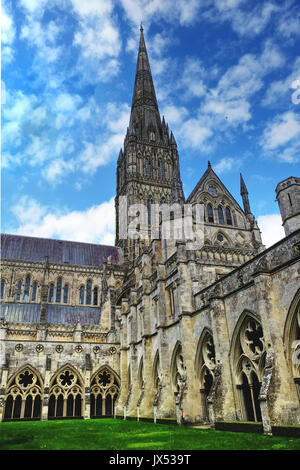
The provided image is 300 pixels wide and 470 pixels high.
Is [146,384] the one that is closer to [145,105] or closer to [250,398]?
[250,398]

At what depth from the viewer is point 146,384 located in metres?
24.7

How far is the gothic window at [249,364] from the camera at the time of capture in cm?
1434

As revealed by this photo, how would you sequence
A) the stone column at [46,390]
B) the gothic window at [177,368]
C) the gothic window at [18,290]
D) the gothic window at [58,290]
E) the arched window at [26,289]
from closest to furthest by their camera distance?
the gothic window at [177,368] < the stone column at [46,390] < the gothic window at [18,290] < the arched window at [26,289] < the gothic window at [58,290]

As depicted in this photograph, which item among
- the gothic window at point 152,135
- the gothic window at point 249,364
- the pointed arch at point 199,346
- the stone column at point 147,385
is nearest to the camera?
the gothic window at point 249,364

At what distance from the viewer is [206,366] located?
1820 centimetres

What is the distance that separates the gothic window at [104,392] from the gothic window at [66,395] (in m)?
1.27

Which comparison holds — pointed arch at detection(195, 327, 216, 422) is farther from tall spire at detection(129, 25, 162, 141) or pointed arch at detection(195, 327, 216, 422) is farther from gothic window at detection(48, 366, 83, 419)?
tall spire at detection(129, 25, 162, 141)

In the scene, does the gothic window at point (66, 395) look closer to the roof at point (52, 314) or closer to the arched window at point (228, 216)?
the roof at point (52, 314)

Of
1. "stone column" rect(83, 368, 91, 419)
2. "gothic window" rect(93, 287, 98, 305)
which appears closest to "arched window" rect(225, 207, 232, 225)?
"stone column" rect(83, 368, 91, 419)

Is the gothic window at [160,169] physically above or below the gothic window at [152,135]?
below

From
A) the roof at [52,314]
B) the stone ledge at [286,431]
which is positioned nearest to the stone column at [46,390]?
the roof at [52,314]
